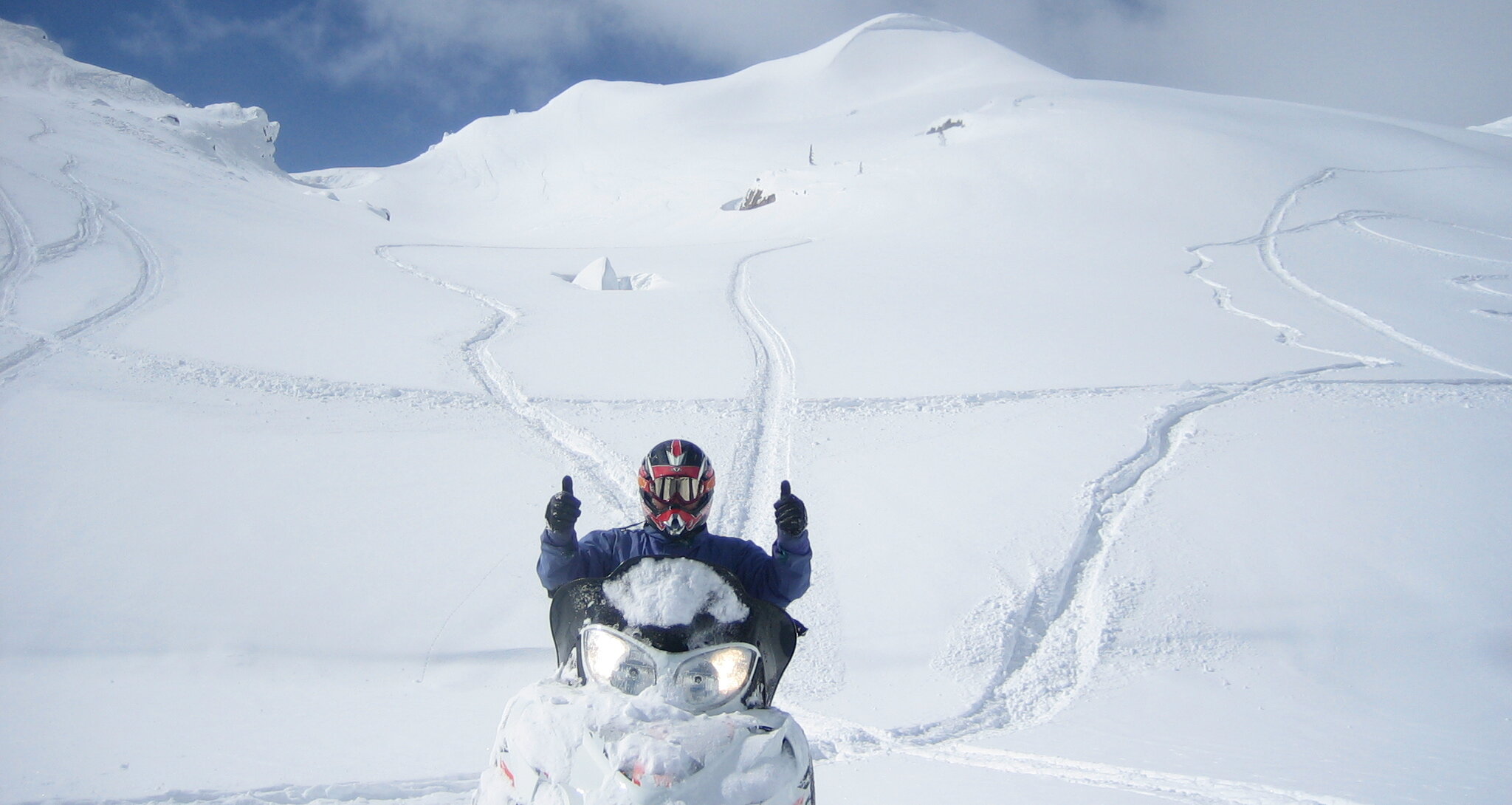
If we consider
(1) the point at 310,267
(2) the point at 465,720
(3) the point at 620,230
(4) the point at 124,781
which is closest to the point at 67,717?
(4) the point at 124,781

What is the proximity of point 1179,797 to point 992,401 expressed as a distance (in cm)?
629

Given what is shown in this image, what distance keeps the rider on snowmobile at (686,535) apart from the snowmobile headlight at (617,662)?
0.57m

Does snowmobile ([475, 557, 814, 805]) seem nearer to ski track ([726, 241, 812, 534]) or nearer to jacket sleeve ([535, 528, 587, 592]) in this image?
jacket sleeve ([535, 528, 587, 592])

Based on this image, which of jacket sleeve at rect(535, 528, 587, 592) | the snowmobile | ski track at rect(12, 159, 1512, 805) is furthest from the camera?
ski track at rect(12, 159, 1512, 805)

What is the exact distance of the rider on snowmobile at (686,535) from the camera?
2.99m

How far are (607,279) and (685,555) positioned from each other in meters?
16.6

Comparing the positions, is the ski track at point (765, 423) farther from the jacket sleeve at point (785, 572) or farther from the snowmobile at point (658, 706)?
the snowmobile at point (658, 706)

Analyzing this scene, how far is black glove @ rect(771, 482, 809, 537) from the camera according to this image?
2.97 m

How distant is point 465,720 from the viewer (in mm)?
4566

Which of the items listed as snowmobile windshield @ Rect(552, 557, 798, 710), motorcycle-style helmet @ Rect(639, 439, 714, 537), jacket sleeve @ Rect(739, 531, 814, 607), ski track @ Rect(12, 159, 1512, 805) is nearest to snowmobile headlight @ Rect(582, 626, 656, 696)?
snowmobile windshield @ Rect(552, 557, 798, 710)

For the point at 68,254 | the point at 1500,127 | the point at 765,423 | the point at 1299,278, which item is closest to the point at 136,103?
the point at 68,254

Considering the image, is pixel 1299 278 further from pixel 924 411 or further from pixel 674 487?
pixel 674 487

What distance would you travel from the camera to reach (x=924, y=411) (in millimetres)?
9562

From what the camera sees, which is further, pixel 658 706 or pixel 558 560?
pixel 558 560
